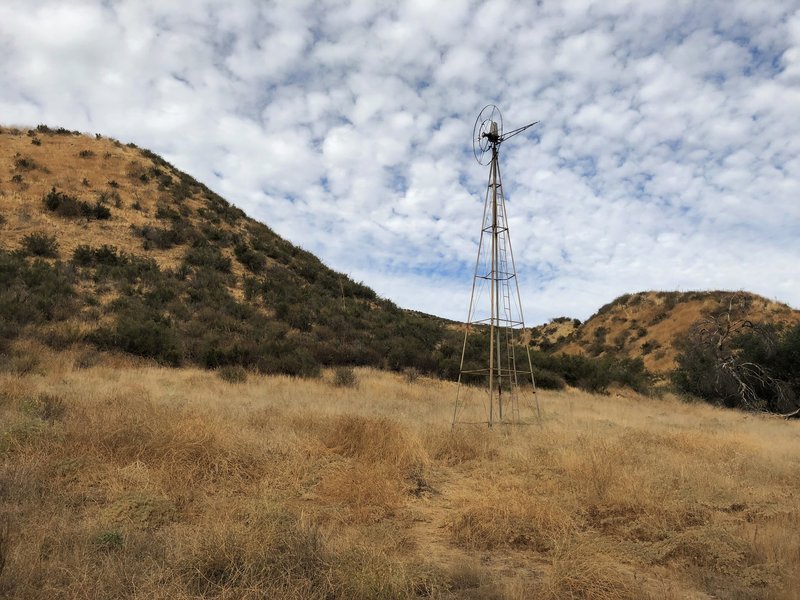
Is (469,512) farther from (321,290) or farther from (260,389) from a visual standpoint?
(321,290)

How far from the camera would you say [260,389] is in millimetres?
13750

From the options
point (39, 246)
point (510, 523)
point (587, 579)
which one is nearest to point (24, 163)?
point (39, 246)

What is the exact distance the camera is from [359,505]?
19.8 feet

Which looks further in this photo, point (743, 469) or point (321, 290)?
point (321, 290)

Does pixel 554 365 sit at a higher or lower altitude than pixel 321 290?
lower

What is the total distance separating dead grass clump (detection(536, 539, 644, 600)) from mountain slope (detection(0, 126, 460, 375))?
13.8 meters

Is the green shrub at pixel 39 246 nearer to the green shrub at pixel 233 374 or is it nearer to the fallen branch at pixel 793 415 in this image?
the green shrub at pixel 233 374

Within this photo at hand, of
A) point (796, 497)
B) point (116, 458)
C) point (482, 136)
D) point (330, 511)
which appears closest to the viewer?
point (330, 511)

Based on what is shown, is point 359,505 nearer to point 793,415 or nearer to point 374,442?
point 374,442

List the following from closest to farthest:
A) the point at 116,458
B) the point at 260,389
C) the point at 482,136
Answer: the point at 116,458 < the point at 482,136 < the point at 260,389

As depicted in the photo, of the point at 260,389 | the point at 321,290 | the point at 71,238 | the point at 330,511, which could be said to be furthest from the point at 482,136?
the point at 71,238

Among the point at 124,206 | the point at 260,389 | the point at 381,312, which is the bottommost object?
the point at 260,389

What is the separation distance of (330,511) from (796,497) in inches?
247

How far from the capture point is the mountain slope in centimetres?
1723
